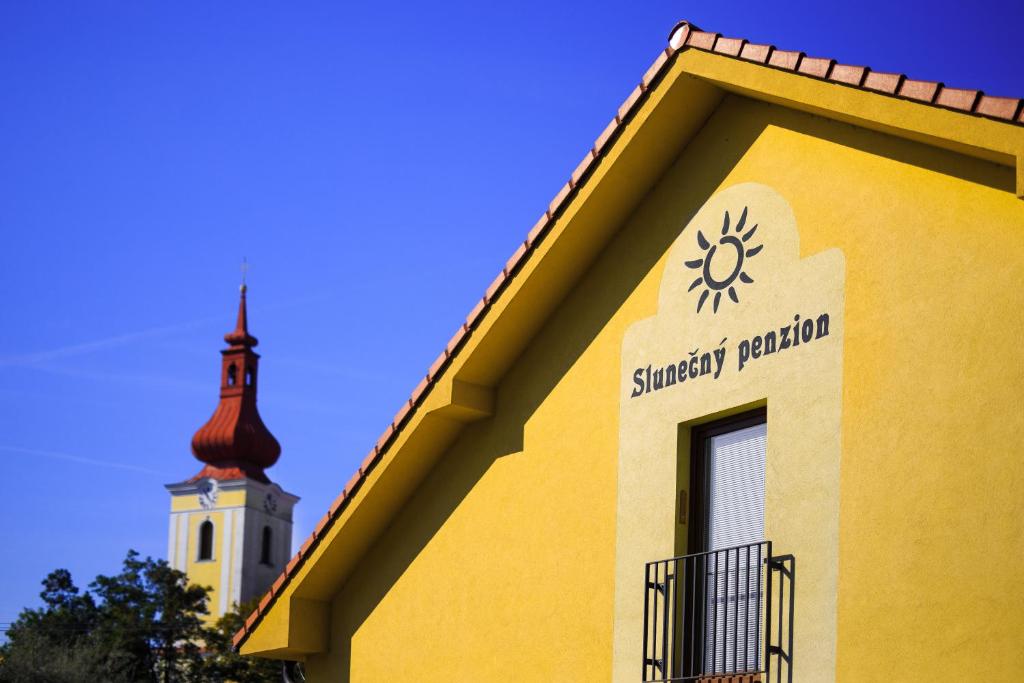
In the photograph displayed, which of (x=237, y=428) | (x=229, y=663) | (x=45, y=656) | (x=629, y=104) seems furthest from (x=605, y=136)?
(x=237, y=428)

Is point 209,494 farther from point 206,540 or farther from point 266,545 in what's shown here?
point 266,545

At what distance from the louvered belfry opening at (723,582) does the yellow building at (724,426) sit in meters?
0.02

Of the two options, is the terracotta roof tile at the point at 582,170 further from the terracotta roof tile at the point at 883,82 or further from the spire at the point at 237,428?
the spire at the point at 237,428

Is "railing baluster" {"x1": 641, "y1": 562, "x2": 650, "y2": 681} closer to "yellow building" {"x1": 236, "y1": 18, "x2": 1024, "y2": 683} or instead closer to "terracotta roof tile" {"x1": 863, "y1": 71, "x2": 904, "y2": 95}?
"yellow building" {"x1": 236, "y1": 18, "x2": 1024, "y2": 683}

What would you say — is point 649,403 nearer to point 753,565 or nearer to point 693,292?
point 693,292

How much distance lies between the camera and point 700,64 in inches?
464

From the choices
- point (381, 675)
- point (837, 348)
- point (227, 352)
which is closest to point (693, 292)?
point (837, 348)

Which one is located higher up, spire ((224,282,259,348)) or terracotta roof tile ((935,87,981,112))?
spire ((224,282,259,348))

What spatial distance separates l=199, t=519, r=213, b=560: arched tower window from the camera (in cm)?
9931

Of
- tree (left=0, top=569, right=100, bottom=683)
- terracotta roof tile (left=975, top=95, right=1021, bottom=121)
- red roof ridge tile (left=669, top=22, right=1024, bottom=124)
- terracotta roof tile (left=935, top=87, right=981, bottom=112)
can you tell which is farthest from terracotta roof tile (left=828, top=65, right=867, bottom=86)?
tree (left=0, top=569, right=100, bottom=683)

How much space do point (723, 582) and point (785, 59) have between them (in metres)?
3.77

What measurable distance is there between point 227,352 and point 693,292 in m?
92.4

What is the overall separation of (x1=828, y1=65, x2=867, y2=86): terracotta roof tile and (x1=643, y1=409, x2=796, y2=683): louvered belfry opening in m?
2.45

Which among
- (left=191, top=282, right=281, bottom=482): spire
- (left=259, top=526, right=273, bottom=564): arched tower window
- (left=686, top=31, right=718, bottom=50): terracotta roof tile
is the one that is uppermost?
(left=191, top=282, right=281, bottom=482): spire
